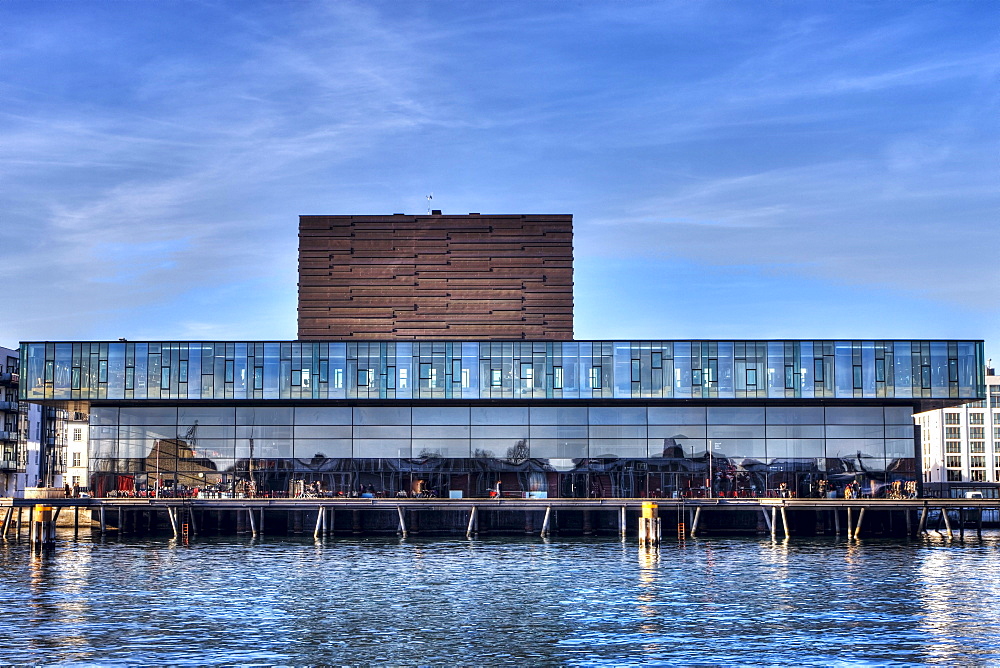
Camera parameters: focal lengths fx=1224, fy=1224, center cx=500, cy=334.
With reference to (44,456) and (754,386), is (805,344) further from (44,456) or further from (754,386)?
(44,456)

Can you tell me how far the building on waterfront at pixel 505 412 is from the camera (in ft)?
342

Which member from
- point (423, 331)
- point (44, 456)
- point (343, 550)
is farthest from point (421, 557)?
point (44, 456)

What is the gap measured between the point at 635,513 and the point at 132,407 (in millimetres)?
45573

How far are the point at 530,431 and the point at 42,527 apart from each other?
134 feet

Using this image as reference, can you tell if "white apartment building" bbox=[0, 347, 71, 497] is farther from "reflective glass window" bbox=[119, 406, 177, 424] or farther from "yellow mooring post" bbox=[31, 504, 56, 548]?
"yellow mooring post" bbox=[31, 504, 56, 548]

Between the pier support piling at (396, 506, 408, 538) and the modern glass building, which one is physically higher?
the modern glass building

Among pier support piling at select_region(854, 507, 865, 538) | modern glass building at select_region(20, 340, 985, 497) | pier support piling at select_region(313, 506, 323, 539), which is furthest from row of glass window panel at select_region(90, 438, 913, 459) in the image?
pier support piling at select_region(854, 507, 865, 538)

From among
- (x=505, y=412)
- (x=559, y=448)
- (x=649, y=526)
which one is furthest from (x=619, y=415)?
(x=649, y=526)

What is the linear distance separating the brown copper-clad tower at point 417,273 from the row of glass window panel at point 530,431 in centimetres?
5729

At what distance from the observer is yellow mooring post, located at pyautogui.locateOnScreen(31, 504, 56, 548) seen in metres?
85.1

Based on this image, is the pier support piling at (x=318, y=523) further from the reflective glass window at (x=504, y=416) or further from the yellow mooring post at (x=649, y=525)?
the yellow mooring post at (x=649, y=525)

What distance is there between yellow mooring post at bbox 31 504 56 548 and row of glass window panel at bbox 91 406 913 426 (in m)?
22.5

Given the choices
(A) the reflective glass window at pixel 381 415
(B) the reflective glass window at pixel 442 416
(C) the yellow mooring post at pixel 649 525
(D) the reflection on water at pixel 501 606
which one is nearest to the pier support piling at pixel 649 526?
(C) the yellow mooring post at pixel 649 525

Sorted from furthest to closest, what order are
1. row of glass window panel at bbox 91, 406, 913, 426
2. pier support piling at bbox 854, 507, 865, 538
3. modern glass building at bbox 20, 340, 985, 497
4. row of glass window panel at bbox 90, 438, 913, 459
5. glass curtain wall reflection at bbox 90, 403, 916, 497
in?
row of glass window panel at bbox 91, 406, 913, 426 < row of glass window panel at bbox 90, 438, 913, 459 < glass curtain wall reflection at bbox 90, 403, 916, 497 < modern glass building at bbox 20, 340, 985, 497 < pier support piling at bbox 854, 507, 865, 538
